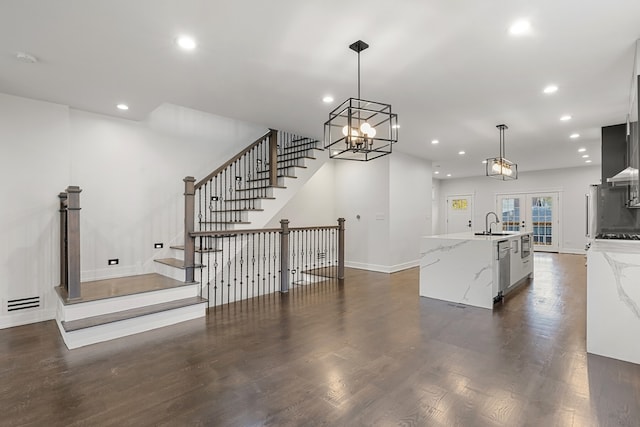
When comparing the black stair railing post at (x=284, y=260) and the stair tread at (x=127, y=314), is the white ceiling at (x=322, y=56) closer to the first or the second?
the black stair railing post at (x=284, y=260)

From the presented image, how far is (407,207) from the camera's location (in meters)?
7.96

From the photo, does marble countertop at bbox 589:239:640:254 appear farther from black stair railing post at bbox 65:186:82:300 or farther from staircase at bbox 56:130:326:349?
black stair railing post at bbox 65:186:82:300

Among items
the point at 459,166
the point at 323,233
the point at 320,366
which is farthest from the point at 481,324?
the point at 459,166

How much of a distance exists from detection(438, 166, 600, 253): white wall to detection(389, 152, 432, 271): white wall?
4.45 m

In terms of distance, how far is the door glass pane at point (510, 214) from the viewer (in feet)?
37.3

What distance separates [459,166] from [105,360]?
969cm

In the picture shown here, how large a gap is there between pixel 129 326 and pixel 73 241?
1.11 metres

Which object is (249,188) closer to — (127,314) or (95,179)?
(95,179)

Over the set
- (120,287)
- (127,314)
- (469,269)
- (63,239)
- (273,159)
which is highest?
(273,159)

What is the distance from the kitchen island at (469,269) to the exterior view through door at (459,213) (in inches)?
290

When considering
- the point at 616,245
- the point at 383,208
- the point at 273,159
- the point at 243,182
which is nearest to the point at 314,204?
the point at 383,208

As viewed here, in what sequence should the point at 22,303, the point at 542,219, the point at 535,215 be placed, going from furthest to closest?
the point at 535,215 < the point at 542,219 < the point at 22,303

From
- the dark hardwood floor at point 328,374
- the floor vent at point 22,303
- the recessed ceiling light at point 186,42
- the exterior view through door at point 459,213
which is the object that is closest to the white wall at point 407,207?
the dark hardwood floor at point 328,374

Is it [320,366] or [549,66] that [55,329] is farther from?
[549,66]
